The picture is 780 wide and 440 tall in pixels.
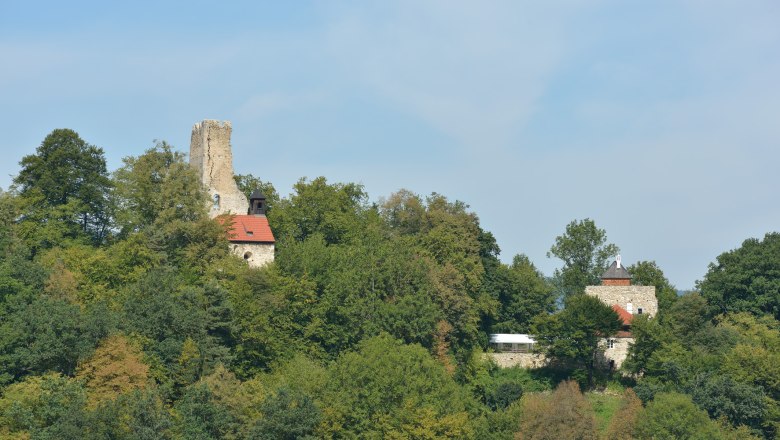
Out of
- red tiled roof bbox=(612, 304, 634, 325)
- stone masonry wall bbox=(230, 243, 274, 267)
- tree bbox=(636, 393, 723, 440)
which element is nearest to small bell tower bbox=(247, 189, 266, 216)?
stone masonry wall bbox=(230, 243, 274, 267)

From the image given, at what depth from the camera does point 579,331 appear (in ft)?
204

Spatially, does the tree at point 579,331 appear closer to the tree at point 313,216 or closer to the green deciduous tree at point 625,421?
the green deciduous tree at point 625,421

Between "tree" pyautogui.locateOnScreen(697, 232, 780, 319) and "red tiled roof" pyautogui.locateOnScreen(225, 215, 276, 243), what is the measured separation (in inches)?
836

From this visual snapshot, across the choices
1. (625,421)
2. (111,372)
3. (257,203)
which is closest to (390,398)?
(625,421)

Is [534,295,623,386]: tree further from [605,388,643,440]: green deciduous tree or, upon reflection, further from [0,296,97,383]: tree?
[0,296,97,383]: tree

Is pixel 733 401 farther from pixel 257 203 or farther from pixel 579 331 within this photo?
pixel 257 203

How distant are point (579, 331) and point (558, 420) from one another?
25.9 feet

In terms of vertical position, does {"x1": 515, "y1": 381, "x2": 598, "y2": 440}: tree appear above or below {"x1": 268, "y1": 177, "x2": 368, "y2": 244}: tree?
below

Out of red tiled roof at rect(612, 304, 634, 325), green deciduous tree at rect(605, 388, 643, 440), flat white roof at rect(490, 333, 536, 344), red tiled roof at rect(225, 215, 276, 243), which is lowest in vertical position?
green deciduous tree at rect(605, 388, 643, 440)

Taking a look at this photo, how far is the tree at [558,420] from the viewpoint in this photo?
54812mm

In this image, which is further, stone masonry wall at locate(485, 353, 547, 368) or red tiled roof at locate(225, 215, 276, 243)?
stone masonry wall at locate(485, 353, 547, 368)

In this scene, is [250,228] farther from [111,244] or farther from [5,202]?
[5,202]

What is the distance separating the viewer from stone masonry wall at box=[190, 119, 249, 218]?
64.8 meters

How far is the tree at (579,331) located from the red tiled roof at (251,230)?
1257 cm
